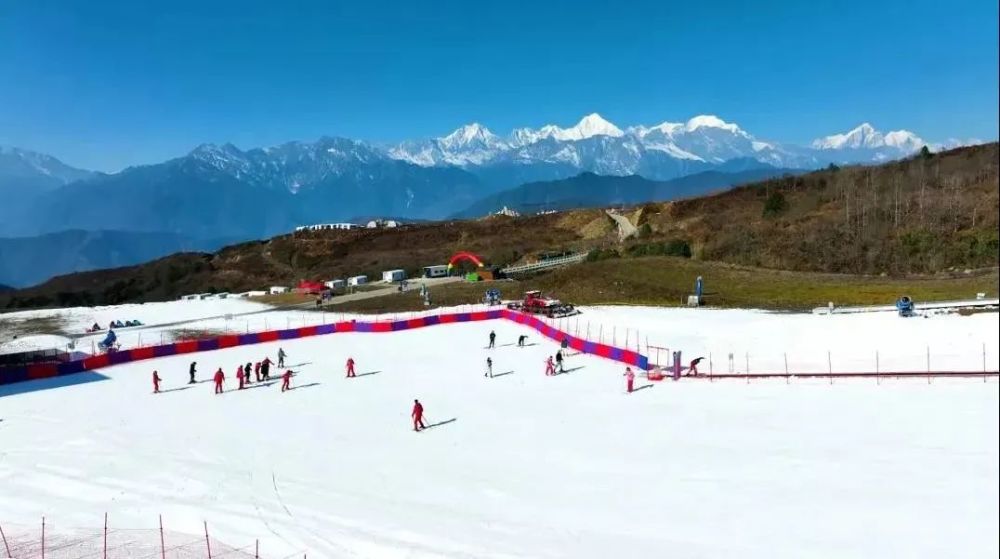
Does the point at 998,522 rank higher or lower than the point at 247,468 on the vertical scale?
higher

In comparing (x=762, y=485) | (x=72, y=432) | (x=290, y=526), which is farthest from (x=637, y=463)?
(x=72, y=432)

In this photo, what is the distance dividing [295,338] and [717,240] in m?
51.6

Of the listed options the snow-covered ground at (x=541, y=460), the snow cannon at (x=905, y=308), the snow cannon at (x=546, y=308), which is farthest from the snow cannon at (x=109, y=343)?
the snow cannon at (x=905, y=308)

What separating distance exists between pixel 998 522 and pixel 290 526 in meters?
13.9

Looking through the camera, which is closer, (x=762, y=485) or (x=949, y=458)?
(x=949, y=458)

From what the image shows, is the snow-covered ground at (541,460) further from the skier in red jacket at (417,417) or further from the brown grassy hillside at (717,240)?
the brown grassy hillside at (717,240)

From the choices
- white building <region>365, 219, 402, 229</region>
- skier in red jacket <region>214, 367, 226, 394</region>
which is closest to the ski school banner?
skier in red jacket <region>214, 367, 226, 394</region>

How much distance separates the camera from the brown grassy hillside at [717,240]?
58188 mm

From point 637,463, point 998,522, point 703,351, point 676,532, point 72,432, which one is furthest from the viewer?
point 703,351

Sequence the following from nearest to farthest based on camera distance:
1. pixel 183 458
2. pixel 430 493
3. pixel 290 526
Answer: pixel 290 526
pixel 430 493
pixel 183 458

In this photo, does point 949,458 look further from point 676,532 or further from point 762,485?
point 676,532

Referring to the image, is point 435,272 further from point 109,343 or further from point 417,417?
point 417,417

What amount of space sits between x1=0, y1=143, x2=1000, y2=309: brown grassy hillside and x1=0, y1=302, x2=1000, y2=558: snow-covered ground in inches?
958

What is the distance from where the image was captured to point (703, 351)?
31.5m
